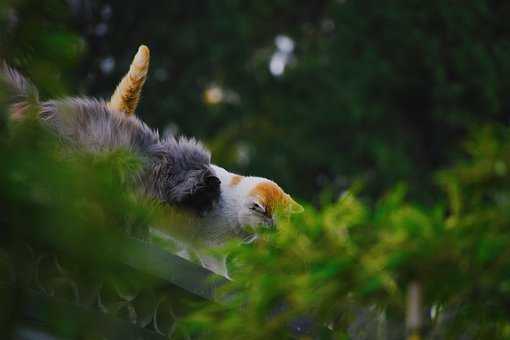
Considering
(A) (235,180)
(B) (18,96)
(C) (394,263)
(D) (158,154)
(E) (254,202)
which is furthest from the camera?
(A) (235,180)

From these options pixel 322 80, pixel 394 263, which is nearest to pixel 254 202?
pixel 394 263

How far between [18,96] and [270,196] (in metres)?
1.94

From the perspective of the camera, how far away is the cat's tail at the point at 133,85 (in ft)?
9.86

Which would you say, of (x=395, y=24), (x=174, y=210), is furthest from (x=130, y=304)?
(x=395, y=24)

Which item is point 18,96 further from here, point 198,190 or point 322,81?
point 322,81

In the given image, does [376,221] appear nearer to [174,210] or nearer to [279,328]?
[279,328]

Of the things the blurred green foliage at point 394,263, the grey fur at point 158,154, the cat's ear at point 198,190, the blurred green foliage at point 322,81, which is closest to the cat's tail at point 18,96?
the blurred green foliage at point 394,263

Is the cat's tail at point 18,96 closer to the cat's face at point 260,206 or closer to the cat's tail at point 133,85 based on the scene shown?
the cat's face at point 260,206

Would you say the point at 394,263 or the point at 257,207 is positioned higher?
the point at 257,207

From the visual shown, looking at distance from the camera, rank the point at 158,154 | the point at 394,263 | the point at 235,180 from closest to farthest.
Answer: the point at 394,263 < the point at 158,154 < the point at 235,180

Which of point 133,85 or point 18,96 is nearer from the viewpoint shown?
point 18,96

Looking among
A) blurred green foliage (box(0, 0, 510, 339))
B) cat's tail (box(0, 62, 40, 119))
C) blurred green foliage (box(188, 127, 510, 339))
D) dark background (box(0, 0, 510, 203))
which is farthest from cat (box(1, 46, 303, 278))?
dark background (box(0, 0, 510, 203))

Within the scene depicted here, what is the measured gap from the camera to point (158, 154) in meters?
2.63

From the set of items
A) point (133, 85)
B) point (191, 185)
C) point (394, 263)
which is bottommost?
point (394, 263)
